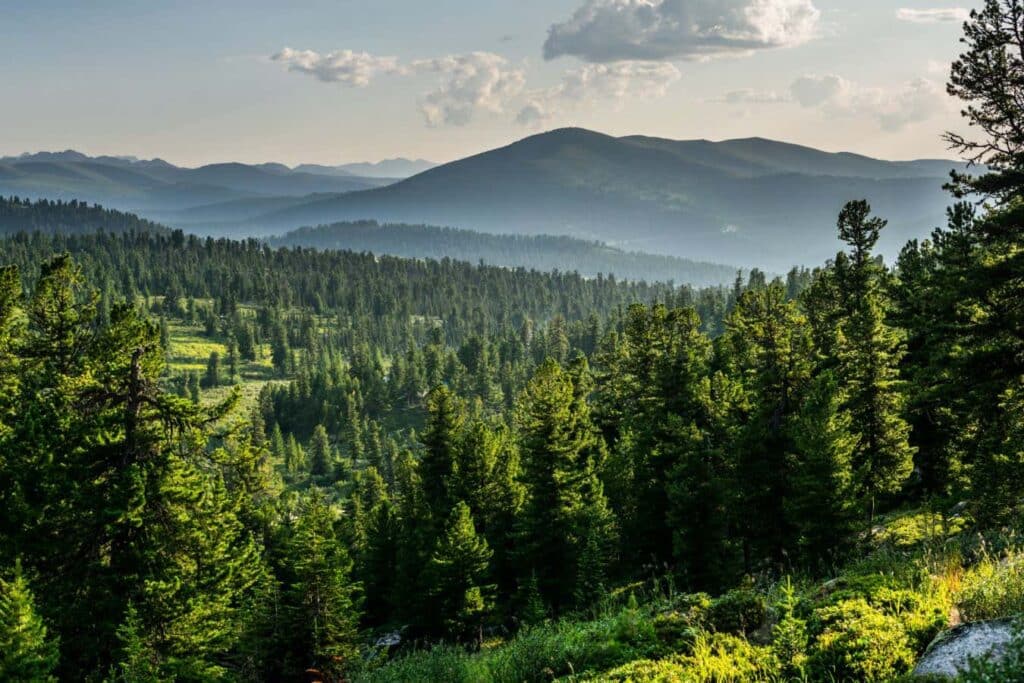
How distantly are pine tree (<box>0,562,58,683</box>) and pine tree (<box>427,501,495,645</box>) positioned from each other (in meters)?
19.5

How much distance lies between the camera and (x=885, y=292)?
42719mm

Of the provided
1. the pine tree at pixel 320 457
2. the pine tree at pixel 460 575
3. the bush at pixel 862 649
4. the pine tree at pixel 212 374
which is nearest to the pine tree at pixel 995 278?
the bush at pixel 862 649

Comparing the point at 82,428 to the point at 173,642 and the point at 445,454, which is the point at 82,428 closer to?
the point at 173,642

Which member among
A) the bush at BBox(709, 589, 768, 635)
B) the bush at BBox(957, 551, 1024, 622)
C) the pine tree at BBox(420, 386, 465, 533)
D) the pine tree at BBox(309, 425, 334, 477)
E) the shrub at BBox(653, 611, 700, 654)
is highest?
the bush at BBox(957, 551, 1024, 622)

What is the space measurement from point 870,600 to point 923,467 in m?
30.7

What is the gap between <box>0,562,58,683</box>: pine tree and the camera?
15.7 metres

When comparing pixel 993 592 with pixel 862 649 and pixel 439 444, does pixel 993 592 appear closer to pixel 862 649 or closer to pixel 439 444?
pixel 862 649

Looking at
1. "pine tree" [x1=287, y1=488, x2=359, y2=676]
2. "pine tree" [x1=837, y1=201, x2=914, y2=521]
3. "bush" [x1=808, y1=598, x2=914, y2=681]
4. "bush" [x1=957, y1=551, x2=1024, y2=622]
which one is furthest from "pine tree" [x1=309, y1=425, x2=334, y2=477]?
"bush" [x1=957, y1=551, x2=1024, y2=622]

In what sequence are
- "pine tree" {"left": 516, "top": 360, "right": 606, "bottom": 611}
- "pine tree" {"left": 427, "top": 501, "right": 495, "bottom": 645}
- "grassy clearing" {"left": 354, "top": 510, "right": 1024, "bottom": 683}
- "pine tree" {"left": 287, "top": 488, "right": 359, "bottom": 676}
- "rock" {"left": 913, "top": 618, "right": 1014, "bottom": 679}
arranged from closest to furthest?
"rock" {"left": 913, "top": 618, "right": 1014, "bottom": 679}
"grassy clearing" {"left": 354, "top": 510, "right": 1024, "bottom": 683}
"pine tree" {"left": 287, "top": 488, "right": 359, "bottom": 676}
"pine tree" {"left": 427, "top": 501, "right": 495, "bottom": 645}
"pine tree" {"left": 516, "top": 360, "right": 606, "bottom": 611}

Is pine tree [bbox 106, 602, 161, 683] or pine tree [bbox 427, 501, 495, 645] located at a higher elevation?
pine tree [bbox 106, 602, 161, 683]

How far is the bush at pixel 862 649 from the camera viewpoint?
838cm

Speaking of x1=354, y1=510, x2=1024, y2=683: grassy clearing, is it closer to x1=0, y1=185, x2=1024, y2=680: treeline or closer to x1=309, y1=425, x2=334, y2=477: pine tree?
x1=0, y1=185, x2=1024, y2=680: treeline

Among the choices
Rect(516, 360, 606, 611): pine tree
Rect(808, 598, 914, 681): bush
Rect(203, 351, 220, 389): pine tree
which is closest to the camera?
Rect(808, 598, 914, 681): bush

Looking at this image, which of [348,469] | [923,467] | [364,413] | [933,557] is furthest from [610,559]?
[364,413]
